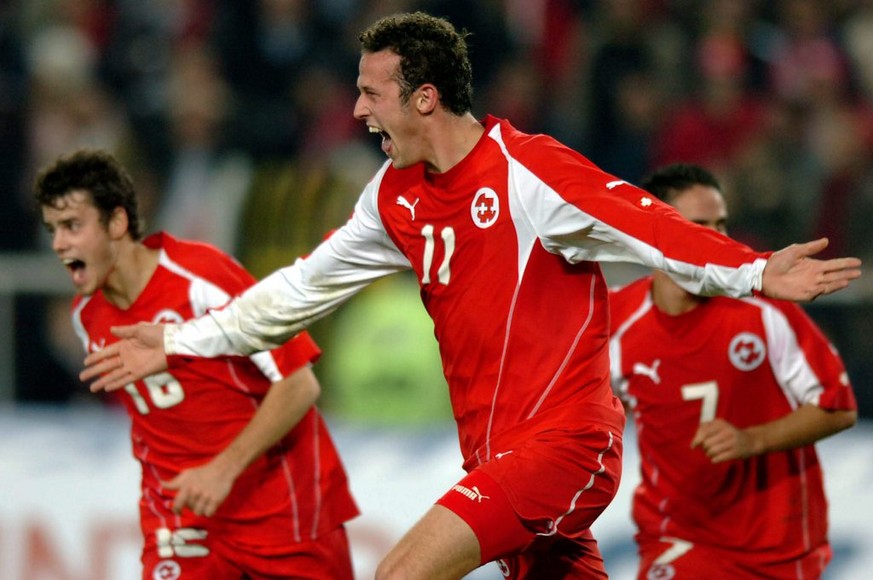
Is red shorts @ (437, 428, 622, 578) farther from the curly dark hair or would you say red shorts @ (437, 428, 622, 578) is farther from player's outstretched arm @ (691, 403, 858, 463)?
the curly dark hair

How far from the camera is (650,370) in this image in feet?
18.3

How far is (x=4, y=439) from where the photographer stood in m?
8.35

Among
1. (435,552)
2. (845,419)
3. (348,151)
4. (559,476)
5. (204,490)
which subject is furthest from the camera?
(348,151)

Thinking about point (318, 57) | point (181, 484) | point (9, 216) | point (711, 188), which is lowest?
point (181, 484)

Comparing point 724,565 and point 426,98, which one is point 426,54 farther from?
point 724,565

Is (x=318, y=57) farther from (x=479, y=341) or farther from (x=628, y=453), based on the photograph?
(x=479, y=341)

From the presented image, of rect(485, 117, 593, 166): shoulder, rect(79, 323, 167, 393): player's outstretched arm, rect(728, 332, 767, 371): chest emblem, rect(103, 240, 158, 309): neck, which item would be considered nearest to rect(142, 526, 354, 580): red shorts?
rect(79, 323, 167, 393): player's outstretched arm

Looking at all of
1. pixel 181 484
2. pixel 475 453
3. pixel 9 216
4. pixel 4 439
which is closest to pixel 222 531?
pixel 181 484

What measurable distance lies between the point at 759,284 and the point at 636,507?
1.97 m

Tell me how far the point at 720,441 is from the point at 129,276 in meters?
2.28

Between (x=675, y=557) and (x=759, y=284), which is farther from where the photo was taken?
(x=675, y=557)

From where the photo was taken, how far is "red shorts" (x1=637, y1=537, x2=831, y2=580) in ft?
17.9

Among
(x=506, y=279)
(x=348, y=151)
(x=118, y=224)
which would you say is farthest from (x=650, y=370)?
(x=348, y=151)

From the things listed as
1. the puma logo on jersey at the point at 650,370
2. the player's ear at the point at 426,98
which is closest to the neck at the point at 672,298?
the puma logo on jersey at the point at 650,370
